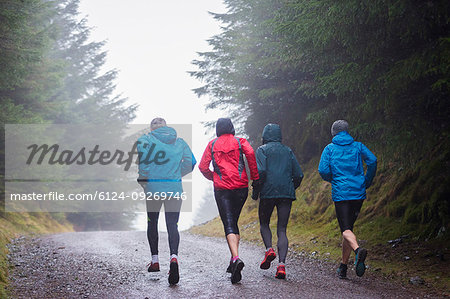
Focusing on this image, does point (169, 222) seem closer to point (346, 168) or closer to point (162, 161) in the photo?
point (162, 161)

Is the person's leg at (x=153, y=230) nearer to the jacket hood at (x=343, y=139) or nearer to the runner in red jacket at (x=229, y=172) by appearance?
the runner in red jacket at (x=229, y=172)

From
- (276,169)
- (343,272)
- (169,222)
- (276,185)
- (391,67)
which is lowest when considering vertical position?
(343,272)

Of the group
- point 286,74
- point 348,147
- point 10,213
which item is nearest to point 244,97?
point 286,74

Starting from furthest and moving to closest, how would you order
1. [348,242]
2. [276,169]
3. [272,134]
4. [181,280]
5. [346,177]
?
[272,134], [276,169], [346,177], [181,280], [348,242]

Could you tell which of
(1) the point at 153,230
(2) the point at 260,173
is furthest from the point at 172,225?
(2) the point at 260,173

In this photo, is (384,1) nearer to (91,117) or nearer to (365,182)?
(365,182)

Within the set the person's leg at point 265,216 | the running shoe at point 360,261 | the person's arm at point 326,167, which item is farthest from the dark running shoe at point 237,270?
the person's arm at point 326,167

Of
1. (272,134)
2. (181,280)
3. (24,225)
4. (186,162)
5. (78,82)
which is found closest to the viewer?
(181,280)

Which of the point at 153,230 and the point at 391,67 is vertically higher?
the point at 391,67

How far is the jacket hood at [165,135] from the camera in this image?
6.23 meters

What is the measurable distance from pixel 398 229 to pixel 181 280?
475 cm

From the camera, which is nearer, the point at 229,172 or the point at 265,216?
the point at 229,172

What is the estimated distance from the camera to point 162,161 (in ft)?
19.5

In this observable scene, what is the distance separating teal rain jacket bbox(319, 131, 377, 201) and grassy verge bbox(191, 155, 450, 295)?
61.3 inches
